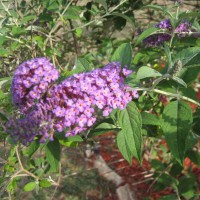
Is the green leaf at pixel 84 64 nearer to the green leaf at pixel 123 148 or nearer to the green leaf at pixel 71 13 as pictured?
the green leaf at pixel 123 148

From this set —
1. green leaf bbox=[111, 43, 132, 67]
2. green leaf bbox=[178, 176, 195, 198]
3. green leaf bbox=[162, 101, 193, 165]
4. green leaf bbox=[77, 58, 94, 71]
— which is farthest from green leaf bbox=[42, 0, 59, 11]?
green leaf bbox=[178, 176, 195, 198]

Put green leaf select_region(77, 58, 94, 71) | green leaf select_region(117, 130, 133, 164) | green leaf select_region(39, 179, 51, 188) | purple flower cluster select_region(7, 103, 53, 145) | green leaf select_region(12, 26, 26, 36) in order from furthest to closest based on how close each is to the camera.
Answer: green leaf select_region(12, 26, 26, 36) < green leaf select_region(39, 179, 51, 188) < green leaf select_region(77, 58, 94, 71) < green leaf select_region(117, 130, 133, 164) < purple flower cluster select_region(7, 103, 53, 145)

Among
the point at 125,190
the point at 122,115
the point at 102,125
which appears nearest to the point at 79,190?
the point at 125,190

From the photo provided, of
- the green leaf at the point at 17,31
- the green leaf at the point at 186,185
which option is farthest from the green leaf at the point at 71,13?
the green leaf at the point at 186,185

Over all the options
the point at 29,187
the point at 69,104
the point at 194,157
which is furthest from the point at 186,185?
the point at 69,104

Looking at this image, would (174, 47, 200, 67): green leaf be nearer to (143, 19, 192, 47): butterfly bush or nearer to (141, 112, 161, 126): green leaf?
(141, 112, 161, 126): green leaf

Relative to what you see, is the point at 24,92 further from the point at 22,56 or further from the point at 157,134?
the point at 22,56

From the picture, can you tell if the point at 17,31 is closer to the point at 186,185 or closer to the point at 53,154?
the point at 53,154
